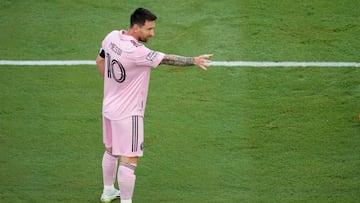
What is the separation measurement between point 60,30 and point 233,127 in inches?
121

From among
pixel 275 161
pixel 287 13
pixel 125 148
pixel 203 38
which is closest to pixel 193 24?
pixel 203 38

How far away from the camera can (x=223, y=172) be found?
7.62 metres

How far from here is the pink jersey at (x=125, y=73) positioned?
6.41m

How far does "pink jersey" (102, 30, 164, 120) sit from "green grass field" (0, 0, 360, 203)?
1.11 metres

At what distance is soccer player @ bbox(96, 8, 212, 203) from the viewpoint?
253 inches

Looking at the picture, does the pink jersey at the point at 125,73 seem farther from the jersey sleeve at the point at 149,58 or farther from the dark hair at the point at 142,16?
the dark hair at the point at 142,16

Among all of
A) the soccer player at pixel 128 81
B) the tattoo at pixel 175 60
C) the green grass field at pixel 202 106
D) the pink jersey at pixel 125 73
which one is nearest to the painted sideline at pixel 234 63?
the green grass field at pixel 202 106

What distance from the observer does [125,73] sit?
6.53 metres

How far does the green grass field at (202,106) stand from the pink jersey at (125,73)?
111 cm

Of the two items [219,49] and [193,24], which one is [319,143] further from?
[193,24]

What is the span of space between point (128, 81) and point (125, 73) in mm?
95

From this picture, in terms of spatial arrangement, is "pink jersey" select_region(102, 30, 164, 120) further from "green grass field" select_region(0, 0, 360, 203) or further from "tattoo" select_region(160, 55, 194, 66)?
"green grass field" select_region(0, 0, 360, 203)

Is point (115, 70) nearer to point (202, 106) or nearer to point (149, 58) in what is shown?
point (149, 58)

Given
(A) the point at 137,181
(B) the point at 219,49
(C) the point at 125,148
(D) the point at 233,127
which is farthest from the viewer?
(B) the point at 219,49
